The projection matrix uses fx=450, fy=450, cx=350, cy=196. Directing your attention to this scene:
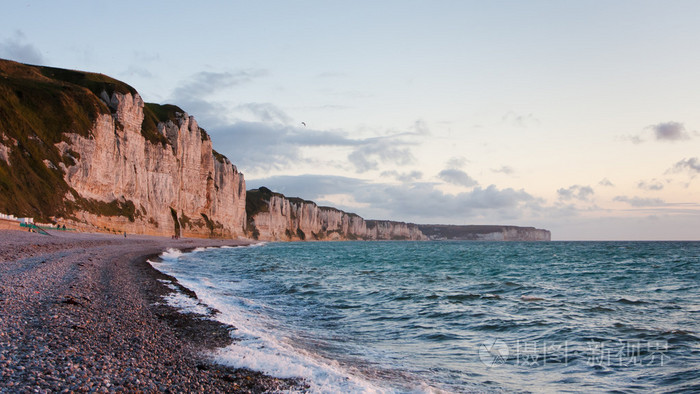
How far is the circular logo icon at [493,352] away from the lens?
9125 mm

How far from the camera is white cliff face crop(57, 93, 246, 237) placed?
5975 centimetres

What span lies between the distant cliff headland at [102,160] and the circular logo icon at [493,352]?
157ft

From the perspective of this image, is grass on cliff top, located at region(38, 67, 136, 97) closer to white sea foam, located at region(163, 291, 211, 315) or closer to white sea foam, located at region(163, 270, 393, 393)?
white sea foam, located at region(163, 291, 211, 315)

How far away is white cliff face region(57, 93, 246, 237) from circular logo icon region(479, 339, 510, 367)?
185 ft

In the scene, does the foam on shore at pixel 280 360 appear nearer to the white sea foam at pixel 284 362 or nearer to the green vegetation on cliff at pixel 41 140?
the white sea foam at pixel 284 362

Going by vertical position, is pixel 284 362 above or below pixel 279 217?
below

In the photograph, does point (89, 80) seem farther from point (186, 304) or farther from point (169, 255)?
point (186, 304)

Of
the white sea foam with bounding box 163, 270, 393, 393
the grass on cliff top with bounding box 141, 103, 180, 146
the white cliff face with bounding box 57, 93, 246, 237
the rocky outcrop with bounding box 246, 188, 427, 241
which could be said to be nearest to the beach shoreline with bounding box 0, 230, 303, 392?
the white sea foam with bounding box 163, 270, 393, 393

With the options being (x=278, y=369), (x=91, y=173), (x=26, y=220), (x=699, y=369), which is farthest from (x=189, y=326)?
(x=91, y=173)

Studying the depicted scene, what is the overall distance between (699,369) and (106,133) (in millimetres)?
70159

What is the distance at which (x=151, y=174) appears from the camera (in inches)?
2980

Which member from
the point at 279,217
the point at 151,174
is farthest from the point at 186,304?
the point at 279,217

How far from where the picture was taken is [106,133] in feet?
210

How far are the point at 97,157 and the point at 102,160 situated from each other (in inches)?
54.2
